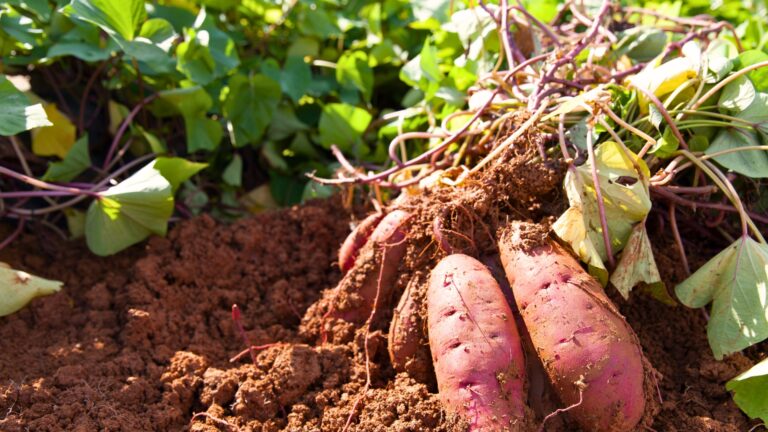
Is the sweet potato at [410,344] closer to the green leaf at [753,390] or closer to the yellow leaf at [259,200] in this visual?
the green leaf at [753,390]

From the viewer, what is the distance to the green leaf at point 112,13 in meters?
1.85

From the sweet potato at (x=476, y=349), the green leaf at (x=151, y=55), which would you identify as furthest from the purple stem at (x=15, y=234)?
the sweet potato at (x=476, y=349)

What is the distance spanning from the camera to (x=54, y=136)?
216cm

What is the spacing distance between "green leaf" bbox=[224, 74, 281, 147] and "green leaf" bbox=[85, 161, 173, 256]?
18.3 inches

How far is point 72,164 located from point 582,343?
1578mm

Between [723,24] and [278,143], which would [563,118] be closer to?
[723,24]

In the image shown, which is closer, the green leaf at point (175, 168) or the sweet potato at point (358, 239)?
the sweet potato at point (358, 239)

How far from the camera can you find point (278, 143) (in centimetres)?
253

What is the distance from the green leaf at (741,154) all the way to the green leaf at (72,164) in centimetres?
176

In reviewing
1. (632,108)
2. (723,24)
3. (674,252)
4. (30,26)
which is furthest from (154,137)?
(723,24)

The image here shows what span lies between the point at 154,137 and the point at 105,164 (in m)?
0.17

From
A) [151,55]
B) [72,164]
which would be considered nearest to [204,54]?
[151,55]

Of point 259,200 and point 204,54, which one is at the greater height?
point 204,54

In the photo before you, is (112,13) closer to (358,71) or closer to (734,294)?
(358,71)
